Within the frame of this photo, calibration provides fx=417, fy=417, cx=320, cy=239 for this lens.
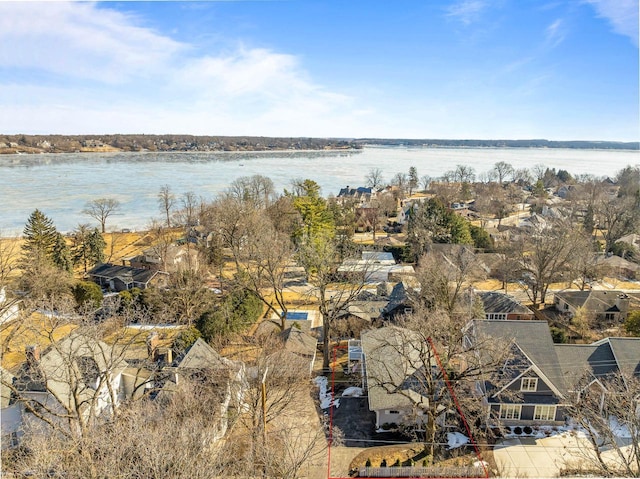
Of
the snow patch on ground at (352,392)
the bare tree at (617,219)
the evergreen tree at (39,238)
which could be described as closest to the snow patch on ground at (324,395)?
the snow patch on ground at (352,392)

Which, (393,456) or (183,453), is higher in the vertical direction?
(183,453)

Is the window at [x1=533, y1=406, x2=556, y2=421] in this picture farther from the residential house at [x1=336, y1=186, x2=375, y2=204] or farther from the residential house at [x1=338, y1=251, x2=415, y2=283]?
the residential house at [x1=336, y1=186, x2=375, y2=204]

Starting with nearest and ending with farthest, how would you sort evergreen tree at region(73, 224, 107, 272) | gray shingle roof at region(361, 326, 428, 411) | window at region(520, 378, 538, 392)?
gray shingle roof at region(361, 326, 428, 411), window at region(520, 378, 538, 392), evergreen tree at region(73, 224, 107, 272)

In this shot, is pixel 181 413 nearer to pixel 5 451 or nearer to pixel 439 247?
pixel 5 451

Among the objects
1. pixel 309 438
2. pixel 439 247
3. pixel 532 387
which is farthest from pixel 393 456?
pixel 439 247

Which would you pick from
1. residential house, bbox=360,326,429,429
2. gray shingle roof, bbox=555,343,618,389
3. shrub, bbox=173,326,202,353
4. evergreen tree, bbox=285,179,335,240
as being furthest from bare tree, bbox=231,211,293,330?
gray shingle roof, bbox=555,343,618,389

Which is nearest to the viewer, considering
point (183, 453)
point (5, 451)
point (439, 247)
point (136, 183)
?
point (183, 453)

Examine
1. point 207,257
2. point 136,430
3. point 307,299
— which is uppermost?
point 136,430
